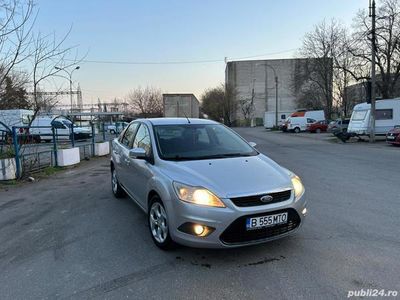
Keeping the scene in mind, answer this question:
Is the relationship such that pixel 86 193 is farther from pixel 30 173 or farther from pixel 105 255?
pixel 105 255

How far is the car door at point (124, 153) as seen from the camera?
596 centimetres

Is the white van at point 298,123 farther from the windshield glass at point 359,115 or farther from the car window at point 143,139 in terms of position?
the car window at point 143,139

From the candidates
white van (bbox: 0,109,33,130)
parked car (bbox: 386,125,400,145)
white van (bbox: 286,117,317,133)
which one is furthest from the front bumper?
white van (bbox: 286,117,317,133)

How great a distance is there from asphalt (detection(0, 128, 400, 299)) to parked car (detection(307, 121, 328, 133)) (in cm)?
→ 3580

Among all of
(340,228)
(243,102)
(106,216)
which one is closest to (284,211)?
(340,228)

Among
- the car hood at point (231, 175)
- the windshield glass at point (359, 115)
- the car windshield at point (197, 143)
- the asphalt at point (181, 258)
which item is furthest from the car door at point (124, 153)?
the windshield glass at point (359, 115)

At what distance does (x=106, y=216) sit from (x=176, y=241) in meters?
2.26

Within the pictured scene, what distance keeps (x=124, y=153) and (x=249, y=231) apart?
10.4 feet

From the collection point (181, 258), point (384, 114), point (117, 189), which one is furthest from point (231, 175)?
point (384, 114)

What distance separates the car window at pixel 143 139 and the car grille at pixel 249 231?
5.80 ft

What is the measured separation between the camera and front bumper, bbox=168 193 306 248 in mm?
3582

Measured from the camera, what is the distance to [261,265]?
3.77 metres

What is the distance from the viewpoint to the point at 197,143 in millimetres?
5020

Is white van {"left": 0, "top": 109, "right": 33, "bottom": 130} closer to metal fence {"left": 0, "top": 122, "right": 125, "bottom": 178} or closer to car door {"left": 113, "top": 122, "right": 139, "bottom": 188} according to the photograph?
metal fence {"left": 0, "top": 122, "right": 125, "bottom": 178}
